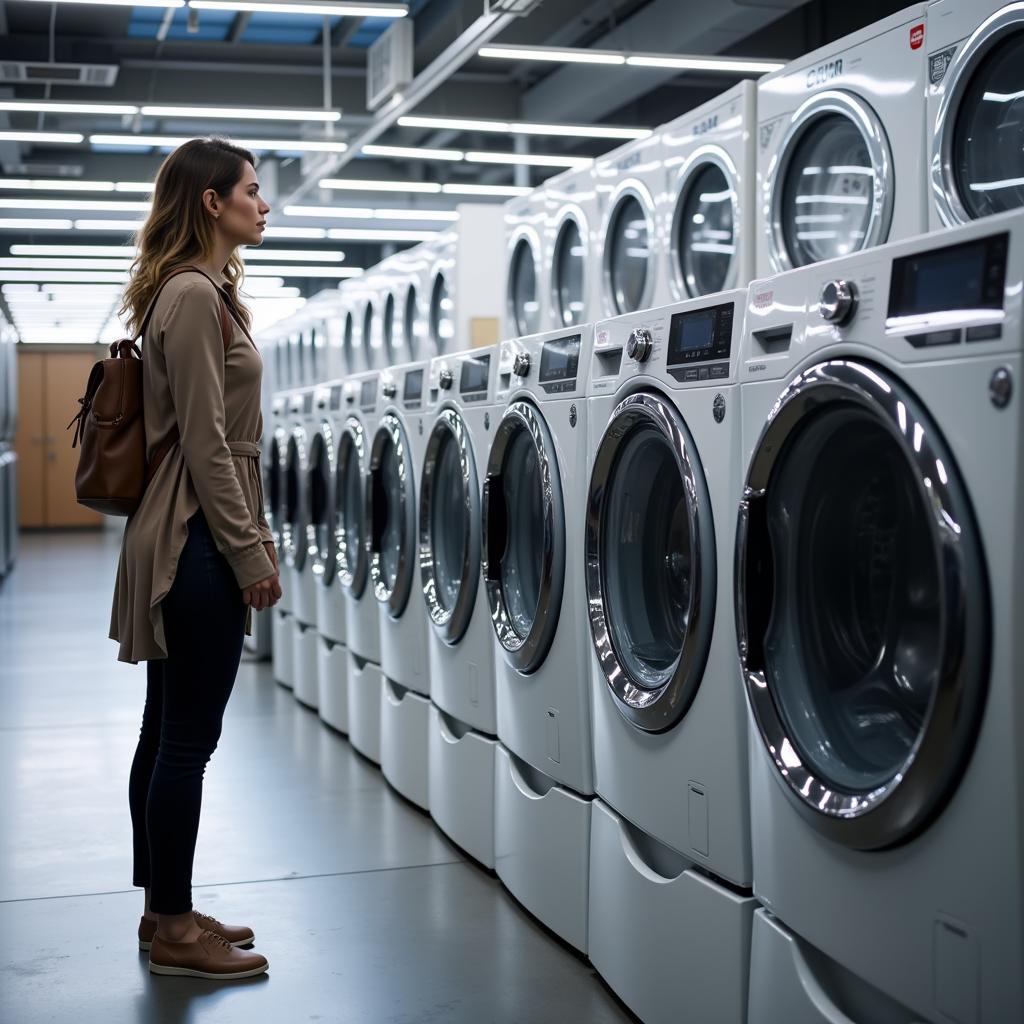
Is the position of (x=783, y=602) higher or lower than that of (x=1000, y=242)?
lower

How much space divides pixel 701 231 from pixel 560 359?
65cm

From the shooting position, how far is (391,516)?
4043 millimetres

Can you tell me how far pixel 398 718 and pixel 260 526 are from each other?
4.83ft

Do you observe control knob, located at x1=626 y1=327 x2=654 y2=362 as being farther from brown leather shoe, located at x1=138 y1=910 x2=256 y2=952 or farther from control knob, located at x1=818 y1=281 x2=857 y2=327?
brown leather shoe, located at x1=138 y1=910 x2=256 y2=952

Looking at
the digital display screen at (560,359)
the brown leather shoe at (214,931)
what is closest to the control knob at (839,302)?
the digital display screen at (560,359)

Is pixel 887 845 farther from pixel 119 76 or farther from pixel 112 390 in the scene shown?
pixel 119 76

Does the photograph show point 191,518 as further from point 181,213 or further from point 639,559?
point 639,559

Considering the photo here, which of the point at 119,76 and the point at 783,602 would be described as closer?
the point at 783,602

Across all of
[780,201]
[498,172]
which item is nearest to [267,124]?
[498,172]

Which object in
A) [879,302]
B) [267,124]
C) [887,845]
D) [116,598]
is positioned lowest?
[887,845]

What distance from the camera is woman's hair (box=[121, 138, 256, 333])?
7.83 feet

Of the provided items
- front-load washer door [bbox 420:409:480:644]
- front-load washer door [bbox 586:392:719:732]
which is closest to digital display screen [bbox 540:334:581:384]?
front-load washer door [bbox 586:392:719:732]

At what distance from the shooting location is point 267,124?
9.49 meters

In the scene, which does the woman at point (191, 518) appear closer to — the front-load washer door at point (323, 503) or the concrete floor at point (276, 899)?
the concrete floor at point (276, 899)
